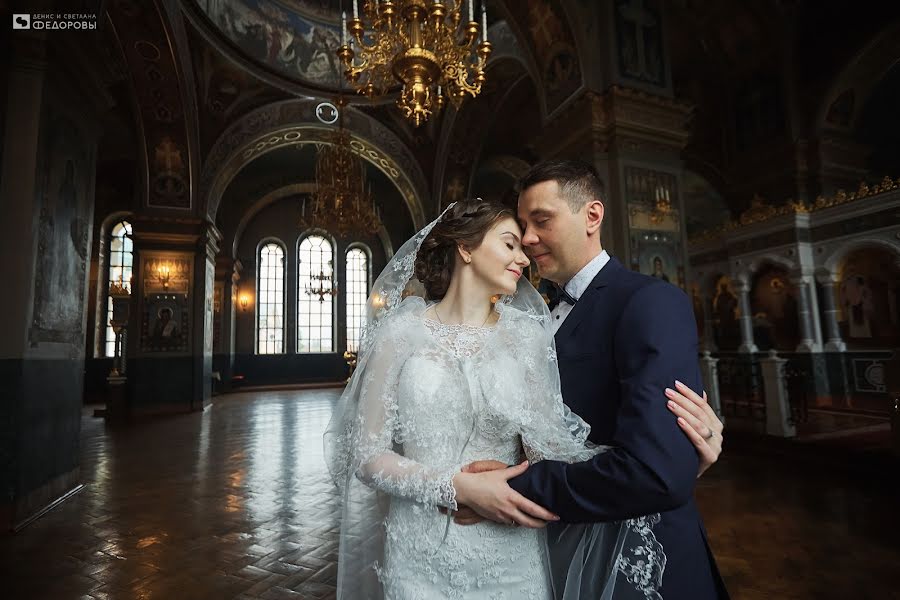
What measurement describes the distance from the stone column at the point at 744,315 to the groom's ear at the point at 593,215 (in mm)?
11395

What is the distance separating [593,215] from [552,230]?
0.44 feet

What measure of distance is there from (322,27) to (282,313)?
36.0ft

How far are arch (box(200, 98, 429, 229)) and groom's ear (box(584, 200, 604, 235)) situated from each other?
11.2 m

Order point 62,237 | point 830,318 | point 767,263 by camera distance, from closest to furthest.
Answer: point 62,237 → point 830,318 → point 767,263

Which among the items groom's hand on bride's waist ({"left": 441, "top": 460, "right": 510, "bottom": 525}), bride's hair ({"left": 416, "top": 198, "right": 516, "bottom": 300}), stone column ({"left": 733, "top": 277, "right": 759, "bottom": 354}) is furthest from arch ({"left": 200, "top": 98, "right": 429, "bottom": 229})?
groom's hand on bride's waist ({"left": 441, "top": 460, "right": 510, "bottom": 525})

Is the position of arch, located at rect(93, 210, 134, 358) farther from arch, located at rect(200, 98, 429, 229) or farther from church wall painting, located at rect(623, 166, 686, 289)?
church wall painting, located at rect(623, 166, 686, 289)

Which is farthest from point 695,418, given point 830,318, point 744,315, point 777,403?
point 744,315

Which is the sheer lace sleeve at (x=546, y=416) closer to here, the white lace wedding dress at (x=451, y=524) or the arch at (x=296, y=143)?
the white lace wedding dress at (x=451, y=524)

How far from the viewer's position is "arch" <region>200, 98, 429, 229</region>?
40.1 feet

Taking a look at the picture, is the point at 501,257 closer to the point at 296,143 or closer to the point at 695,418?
the point at 695,418

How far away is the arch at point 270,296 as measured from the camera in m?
18.9

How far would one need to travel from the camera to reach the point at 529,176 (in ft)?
4.59

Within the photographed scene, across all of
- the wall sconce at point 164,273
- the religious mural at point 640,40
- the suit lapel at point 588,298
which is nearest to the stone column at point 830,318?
the religious mural at point 640,40

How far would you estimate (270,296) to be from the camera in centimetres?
1914
